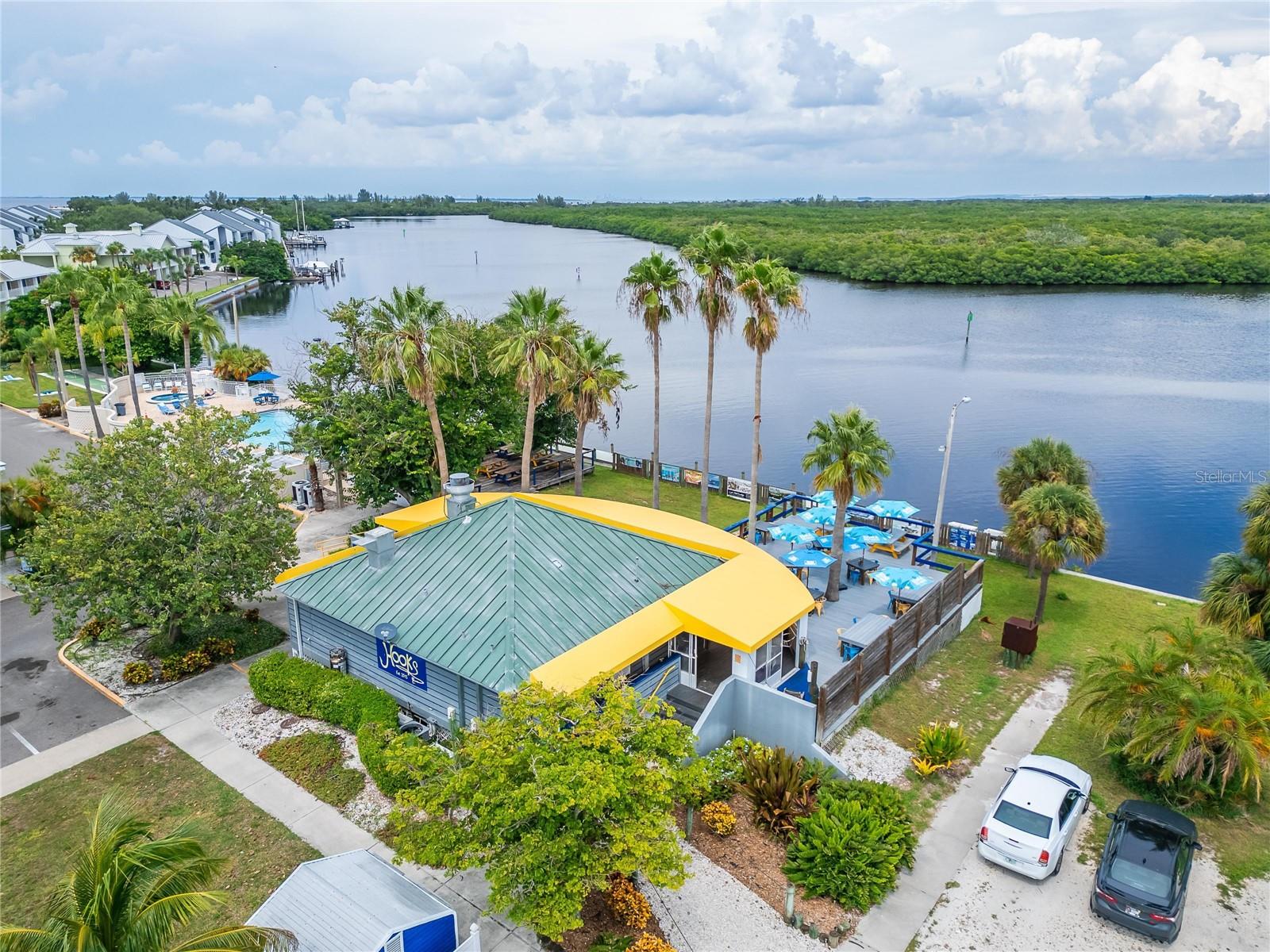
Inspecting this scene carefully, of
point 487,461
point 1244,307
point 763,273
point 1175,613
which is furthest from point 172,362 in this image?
point 1244,307

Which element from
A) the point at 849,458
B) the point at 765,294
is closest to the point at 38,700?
the point at 849,458

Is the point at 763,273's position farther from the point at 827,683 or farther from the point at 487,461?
the point at 487,461

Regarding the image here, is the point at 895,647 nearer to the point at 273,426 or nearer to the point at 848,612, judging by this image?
the point at 848,612

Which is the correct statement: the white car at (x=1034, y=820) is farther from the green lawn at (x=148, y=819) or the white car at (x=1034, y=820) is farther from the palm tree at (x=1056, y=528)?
the green lawn at (x=148, y=819)

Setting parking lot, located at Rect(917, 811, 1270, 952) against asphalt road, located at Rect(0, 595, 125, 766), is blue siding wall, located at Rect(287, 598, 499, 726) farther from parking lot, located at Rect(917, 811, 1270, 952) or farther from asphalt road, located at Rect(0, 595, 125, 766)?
parking lot, located at Rect(917, 811, 1270, 952)

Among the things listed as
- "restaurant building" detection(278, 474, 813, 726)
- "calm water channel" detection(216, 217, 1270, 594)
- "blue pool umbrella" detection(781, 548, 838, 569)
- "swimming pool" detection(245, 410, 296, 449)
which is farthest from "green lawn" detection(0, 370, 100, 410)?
"blue pool umbrella" detection(781, 548, 838, 569)

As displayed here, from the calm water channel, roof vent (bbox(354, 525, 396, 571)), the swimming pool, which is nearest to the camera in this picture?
roof vent (bbox(354, 525, 396, 571))
